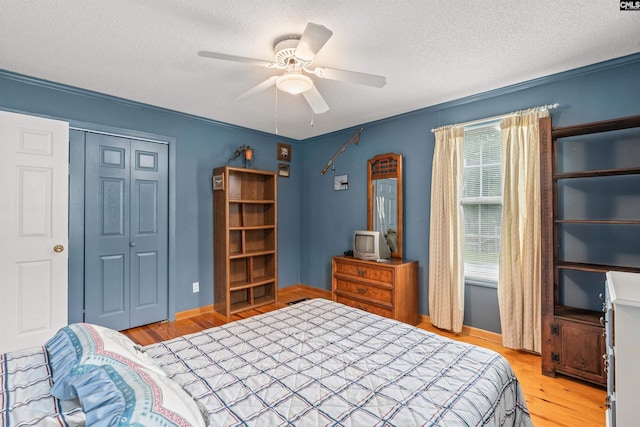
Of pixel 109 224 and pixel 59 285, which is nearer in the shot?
pixel 59 285

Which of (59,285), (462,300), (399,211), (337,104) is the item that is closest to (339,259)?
(399,211)

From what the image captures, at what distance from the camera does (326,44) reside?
211 cm

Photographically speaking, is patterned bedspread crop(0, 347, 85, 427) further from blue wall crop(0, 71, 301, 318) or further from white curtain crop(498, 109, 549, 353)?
white curtain crop(498, 109, 549, 353)

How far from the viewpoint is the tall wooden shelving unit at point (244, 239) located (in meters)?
3.71

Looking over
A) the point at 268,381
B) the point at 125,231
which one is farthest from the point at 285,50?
Result: the point at 125,231

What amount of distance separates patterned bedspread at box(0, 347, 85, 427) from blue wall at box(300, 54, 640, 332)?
10.6 feet

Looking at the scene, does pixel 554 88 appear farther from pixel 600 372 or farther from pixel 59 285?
pixel 59 285

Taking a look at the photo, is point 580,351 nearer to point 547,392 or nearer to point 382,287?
point 547,392

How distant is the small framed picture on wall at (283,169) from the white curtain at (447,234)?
2326mm

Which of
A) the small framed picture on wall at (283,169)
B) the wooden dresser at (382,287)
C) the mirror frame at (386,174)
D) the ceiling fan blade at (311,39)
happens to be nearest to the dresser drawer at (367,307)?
the wooden dresser at (382,287)

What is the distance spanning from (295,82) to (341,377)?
183cm

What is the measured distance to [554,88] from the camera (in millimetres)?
2615

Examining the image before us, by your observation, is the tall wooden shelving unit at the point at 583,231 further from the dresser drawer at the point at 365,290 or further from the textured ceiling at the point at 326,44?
the dresser drawer at the point at 365,290

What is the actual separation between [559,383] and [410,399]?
1.90 meters
